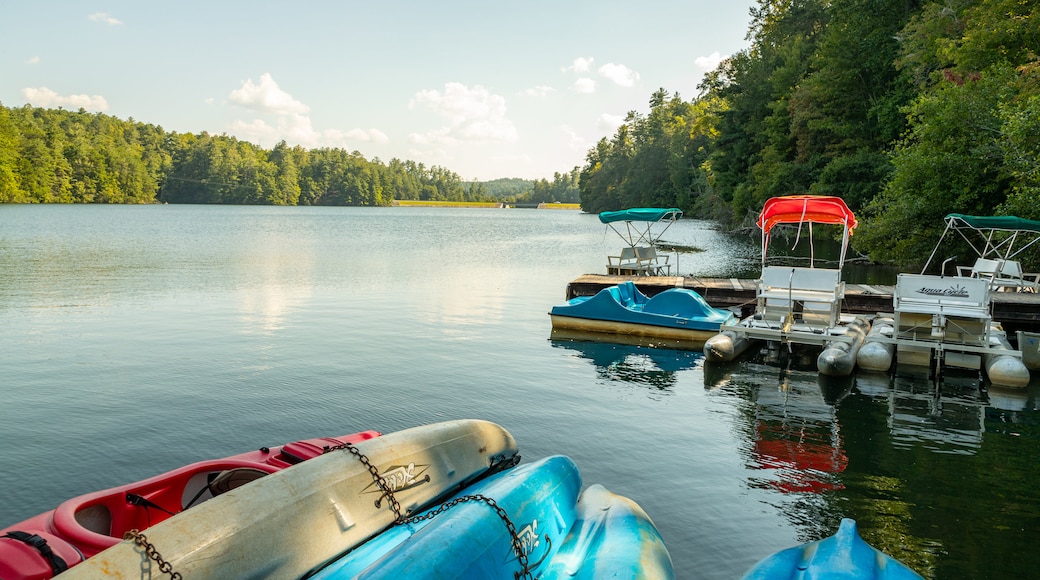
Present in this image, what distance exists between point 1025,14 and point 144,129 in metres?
164

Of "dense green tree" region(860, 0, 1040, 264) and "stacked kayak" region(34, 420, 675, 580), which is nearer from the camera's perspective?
"stacked kayak" region(34, 420, 675, 580)

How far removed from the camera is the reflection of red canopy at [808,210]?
16969 mm

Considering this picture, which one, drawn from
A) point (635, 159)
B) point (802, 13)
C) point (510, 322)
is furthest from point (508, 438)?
point (635, 159)

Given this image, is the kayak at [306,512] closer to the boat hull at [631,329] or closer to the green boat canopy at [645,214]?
the boat hull at [631,329]

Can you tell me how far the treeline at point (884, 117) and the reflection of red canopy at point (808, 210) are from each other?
5269 millimetres

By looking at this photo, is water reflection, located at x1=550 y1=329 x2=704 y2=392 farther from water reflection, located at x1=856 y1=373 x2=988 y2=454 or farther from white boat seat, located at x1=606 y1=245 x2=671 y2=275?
white boat seat, located at x1=606 y1=245 x2=671 y2=275

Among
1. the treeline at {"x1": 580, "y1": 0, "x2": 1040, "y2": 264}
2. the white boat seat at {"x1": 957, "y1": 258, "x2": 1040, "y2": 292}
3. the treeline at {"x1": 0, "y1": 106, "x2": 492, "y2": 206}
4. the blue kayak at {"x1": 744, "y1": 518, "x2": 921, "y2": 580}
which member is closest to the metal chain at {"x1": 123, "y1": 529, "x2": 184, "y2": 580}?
the blue kayak at {"x1": 744, "y1": 518, "x2": 921, "y2": 580}

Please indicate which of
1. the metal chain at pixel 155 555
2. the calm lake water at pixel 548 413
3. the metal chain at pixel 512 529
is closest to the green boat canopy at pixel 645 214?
the calm lake water at pixel 548 413

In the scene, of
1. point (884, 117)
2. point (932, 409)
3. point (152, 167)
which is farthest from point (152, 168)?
point (932, 409)

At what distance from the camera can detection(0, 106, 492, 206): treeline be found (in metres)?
107

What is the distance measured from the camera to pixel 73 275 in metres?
27.7

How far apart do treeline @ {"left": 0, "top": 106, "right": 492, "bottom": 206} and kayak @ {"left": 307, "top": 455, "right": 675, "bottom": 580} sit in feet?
388

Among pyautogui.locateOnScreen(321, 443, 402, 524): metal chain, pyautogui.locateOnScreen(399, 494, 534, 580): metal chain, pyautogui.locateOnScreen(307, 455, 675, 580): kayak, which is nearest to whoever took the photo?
pyautogui.locateOnScreen(307, 455, 675, 580): kayak

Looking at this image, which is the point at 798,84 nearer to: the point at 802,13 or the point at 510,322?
the point at 802,13
